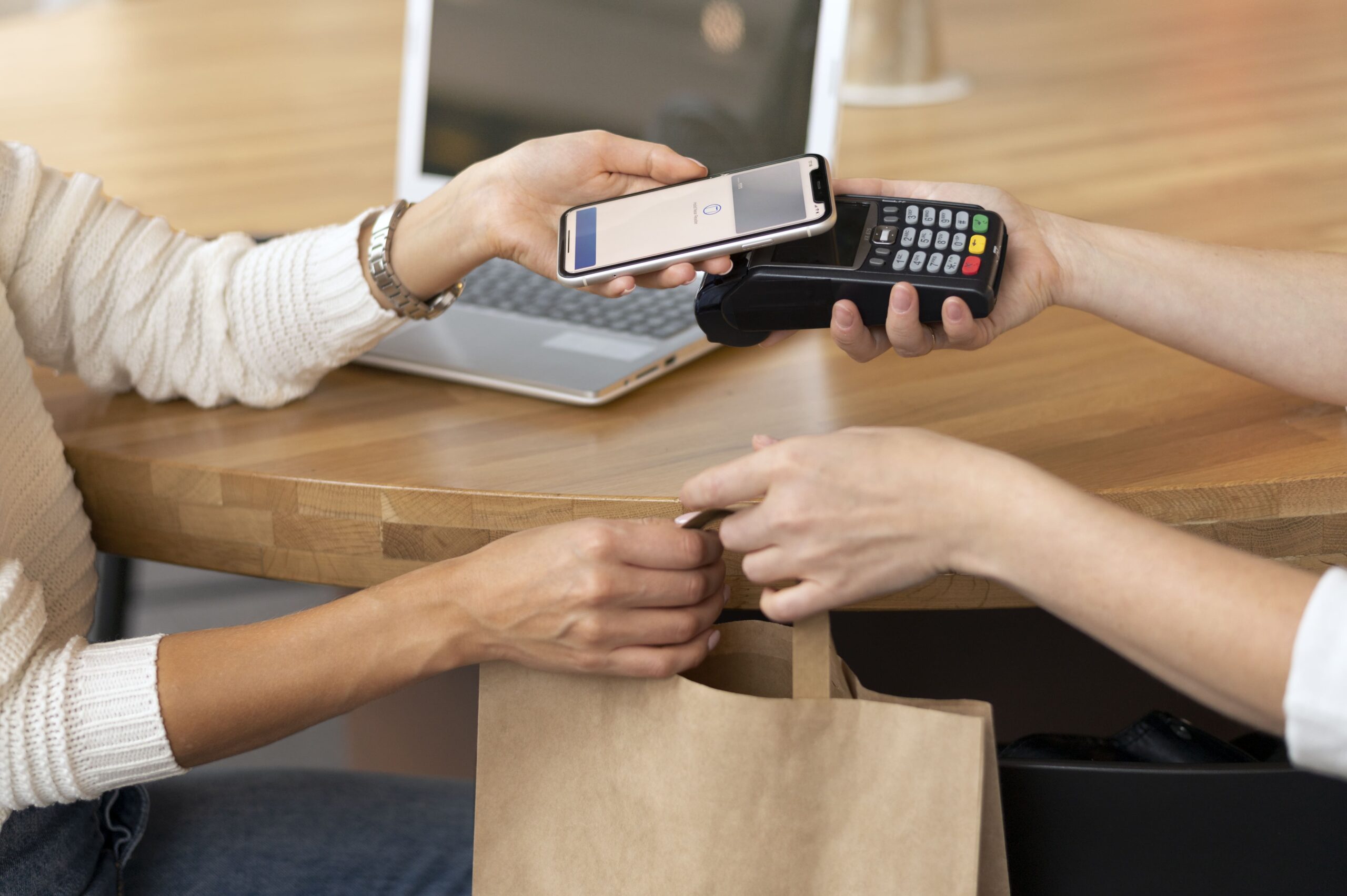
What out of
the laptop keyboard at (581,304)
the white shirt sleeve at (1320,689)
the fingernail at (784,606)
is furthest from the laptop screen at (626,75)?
the white shirt sleeve at (1320,689)

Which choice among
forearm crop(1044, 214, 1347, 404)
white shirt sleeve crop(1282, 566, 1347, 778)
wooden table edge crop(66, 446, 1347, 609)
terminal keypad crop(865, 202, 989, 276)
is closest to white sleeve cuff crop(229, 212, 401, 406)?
wooden table edge crop(66, 446, 1347, 609)

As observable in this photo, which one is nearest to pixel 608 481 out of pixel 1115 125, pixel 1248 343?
pixel 1248 343

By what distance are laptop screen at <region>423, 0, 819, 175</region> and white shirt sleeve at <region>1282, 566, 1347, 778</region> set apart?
0.67 meters

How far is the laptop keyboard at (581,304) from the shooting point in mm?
982

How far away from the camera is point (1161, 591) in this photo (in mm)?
580

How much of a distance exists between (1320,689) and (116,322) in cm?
81

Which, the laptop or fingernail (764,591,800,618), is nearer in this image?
fingernail (764,591,800,618)

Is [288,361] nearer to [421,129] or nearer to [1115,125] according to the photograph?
[421,129]

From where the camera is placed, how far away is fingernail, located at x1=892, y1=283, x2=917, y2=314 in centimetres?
73

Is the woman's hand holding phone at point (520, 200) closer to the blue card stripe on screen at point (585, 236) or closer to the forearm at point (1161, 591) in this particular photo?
the blue card stripe on screen at point (585, 236)

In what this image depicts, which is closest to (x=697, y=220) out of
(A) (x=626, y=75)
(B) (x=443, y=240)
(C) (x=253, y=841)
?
(B) (x=443, y=240)

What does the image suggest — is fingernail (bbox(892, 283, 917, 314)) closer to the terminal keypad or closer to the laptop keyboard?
the terminal keypad

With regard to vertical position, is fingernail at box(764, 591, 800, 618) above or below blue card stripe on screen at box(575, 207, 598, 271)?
below

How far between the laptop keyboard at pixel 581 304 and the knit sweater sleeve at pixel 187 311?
144mm
